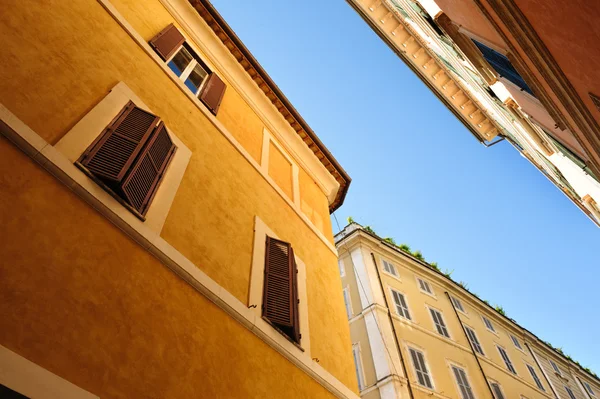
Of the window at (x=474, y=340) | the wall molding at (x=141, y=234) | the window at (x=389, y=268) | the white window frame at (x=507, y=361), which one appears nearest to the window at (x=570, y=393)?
the white window frame at (x=507, y=361)

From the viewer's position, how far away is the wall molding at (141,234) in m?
3.15

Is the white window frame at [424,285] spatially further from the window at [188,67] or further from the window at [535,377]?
the window at [188,67]

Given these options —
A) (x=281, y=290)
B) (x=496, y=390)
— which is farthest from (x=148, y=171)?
(x=496, y=390)

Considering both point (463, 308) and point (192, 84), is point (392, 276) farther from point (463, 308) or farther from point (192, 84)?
point (192, 84)

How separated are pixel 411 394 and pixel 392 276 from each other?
6.05 m

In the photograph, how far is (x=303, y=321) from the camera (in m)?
5.51

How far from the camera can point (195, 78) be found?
6.98m

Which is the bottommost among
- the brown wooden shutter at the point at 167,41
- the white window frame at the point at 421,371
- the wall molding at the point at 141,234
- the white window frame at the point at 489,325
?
the wall molding at the point at 141,234

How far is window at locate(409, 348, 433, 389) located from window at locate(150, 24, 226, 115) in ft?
44.0

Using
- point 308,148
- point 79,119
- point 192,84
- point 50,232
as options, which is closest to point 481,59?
point 308,148

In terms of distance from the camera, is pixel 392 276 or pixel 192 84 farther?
pixel 392 276

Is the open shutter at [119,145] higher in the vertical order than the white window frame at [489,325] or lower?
lower

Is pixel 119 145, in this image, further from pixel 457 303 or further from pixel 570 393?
pixel 570 393

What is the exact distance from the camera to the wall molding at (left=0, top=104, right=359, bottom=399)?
3146 mm
